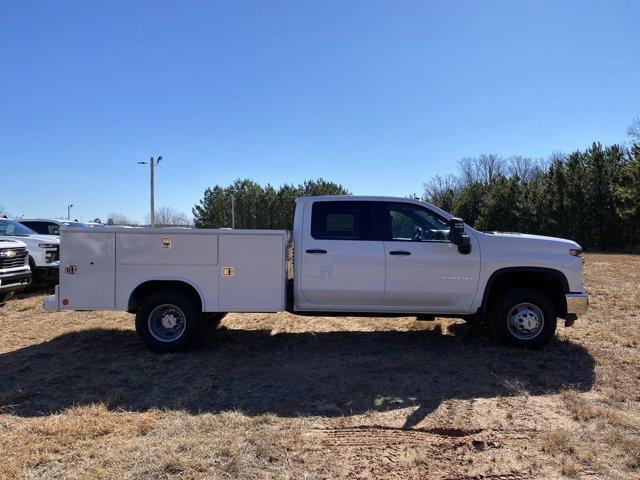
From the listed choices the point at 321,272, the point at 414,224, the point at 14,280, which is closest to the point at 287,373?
the point at 321,272

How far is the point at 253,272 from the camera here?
6461mm

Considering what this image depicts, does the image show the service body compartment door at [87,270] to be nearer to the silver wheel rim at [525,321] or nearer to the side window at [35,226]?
the silver wheel rim at [525,321]

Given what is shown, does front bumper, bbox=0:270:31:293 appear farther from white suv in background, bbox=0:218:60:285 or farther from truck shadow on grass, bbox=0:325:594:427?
truck shadow on grass, bbox=0:325:594:427

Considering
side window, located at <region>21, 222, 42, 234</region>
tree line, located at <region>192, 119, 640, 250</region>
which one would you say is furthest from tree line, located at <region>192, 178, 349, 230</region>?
side window, located at <region>21, 222, 42, 234</region>

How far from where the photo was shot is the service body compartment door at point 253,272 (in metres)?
6.44

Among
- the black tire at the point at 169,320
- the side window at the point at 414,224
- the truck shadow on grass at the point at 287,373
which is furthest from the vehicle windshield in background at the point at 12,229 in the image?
the side window at the point at 414,224

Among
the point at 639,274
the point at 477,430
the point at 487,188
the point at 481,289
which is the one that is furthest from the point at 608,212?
the point at 477,430

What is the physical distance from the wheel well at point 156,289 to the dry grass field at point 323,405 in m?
0.67

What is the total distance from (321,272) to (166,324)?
2.18m

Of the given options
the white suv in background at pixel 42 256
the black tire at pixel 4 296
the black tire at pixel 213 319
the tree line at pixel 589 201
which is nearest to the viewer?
the black tire at pixel 213 319

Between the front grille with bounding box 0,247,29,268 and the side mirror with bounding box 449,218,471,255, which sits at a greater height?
the side mirror with bounding box 449,218,471,255

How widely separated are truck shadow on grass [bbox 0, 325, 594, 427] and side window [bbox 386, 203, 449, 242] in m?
1.53

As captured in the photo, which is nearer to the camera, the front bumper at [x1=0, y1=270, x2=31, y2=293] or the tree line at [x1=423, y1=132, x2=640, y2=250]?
the front bumper at [x1=0, y1=270, x2=31, y2=293]

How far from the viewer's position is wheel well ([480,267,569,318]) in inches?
253
